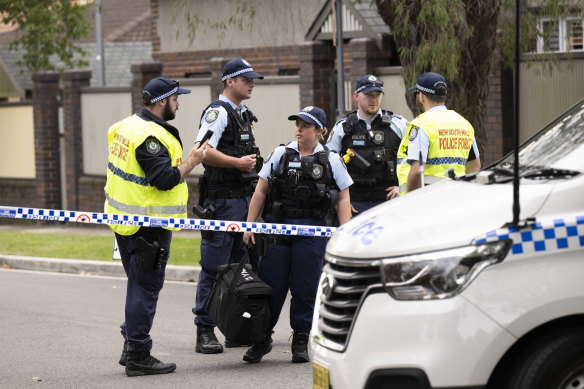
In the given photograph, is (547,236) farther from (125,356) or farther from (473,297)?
(125,356)

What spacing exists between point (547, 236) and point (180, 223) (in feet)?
11.7

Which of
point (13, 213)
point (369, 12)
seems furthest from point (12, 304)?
point (369, 12)

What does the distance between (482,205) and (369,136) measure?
4.61m

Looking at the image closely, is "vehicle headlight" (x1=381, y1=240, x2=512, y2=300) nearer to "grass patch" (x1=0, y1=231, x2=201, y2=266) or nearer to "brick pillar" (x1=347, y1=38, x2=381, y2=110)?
"grass patch" (x1=0, y1=231, x2=201, y2=266)

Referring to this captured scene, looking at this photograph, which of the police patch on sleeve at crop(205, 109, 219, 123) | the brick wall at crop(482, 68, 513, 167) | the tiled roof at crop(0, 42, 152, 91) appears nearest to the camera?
the police patch on sleeve at crop(205, 109, 219, 123)

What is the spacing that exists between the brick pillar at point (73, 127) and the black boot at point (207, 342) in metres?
13.5

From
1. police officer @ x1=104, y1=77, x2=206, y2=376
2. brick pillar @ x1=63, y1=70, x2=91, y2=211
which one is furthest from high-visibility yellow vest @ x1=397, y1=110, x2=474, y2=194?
brick pillar @ x1=63, y1=70, x2=91, y2=211

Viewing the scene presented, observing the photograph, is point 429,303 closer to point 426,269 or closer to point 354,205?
point 426,269

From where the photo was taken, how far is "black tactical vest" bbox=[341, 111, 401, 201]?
9.48 m

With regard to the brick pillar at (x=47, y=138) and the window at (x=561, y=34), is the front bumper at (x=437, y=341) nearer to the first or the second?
the window at (x=561, y=34)

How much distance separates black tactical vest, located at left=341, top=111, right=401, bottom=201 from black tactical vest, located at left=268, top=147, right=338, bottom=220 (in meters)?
1.48

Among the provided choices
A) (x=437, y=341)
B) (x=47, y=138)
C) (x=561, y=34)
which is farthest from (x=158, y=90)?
(x=47, y=138)

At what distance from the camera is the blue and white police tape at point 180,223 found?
7.62 meters

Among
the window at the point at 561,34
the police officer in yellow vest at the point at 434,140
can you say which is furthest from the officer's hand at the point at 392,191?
the window at the point at 561,34
